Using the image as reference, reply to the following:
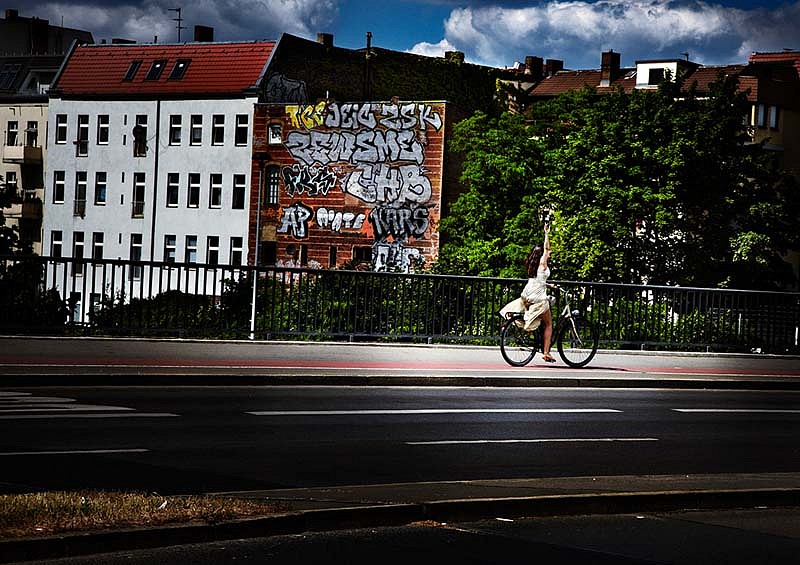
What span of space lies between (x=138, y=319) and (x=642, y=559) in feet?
52.5

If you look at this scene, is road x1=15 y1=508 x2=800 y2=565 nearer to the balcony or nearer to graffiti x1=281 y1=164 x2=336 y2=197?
graffiti x1=281 y1=164 x2=336 y2=197

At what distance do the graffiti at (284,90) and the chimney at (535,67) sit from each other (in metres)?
31.4

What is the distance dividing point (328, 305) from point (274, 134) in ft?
228

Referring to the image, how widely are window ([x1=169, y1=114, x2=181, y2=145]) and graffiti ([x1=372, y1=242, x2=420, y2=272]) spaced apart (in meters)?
17.6

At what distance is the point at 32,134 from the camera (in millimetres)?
106125

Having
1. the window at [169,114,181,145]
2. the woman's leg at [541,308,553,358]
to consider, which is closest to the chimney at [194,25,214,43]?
the window at [169,114,181,145]

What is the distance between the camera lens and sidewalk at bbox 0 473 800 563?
7.52 meters

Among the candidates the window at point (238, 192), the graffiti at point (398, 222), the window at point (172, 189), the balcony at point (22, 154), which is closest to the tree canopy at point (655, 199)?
the graffiti at point (398, 222)

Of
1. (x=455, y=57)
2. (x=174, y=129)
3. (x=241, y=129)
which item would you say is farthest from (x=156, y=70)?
(x=455, y=57)

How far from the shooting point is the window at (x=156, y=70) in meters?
98.8

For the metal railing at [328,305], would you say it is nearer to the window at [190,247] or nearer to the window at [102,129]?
the window at [190,247]

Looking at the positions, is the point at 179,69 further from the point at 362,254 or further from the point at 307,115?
the point at 362,254

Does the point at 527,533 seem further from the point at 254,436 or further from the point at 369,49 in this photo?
the point at 369,49

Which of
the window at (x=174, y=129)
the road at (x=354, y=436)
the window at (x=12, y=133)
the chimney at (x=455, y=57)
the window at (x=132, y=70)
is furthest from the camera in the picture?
the window at (x=12, y=133)
